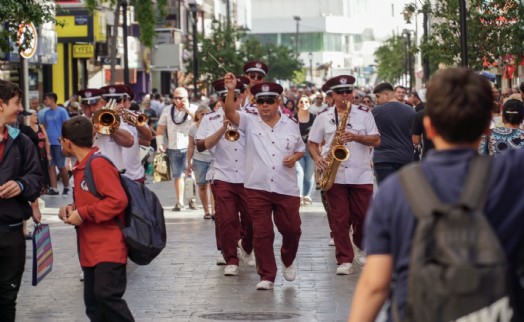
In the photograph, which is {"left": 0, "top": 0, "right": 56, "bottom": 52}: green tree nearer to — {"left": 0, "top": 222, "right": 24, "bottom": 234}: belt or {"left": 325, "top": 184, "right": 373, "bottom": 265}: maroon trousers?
{"left": 325, "top": 184, "right": 373, "bottom": 265}: maroon trousers

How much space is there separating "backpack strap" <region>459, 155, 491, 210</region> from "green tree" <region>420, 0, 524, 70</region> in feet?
76.5

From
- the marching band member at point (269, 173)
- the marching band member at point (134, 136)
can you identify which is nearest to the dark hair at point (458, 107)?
the marching band member at point (269, 173)

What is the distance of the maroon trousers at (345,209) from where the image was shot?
13211 mm

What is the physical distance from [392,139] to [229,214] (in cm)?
229

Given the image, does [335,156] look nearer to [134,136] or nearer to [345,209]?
[345,209]

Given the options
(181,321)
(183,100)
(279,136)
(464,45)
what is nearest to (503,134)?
(279,136)

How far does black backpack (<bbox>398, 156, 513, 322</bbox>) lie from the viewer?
4031 millimetres

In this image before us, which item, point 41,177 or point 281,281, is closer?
point 41,177

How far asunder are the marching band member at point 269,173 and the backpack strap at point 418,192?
7794 mm

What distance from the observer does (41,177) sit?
8.90 m

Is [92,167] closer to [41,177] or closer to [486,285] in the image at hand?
[41,177]

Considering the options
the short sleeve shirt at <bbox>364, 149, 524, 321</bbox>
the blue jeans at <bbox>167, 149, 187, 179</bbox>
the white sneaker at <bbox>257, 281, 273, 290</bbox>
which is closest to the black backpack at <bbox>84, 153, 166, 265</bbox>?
the short sleeve shirt at <bbox>364, 149, 524, 321</bbox>

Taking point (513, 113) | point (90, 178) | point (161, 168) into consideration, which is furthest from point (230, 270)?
point (161, 168)

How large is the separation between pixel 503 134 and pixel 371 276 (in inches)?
290
